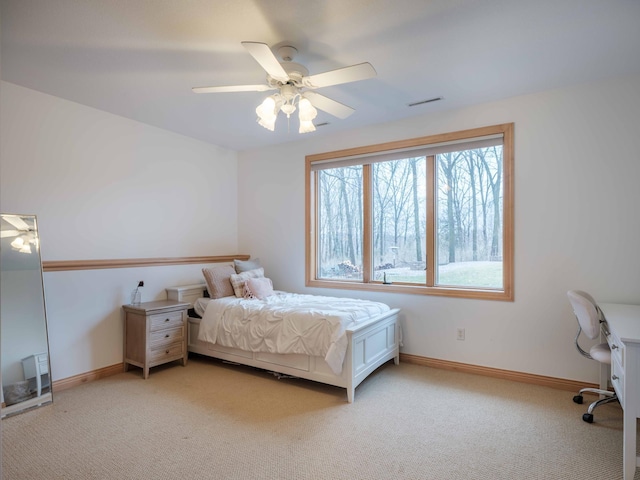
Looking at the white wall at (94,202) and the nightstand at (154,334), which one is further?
the nightstand at (154,334)

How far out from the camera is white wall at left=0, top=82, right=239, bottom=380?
3166 millimetres

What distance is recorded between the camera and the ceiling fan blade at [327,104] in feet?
8.88

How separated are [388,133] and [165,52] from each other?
2.36m

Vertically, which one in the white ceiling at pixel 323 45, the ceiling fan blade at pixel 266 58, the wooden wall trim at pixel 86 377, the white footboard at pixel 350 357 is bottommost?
the wooden wall trim at pixel 86 377

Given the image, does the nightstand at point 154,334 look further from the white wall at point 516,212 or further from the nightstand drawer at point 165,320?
the white wall at point 516,212

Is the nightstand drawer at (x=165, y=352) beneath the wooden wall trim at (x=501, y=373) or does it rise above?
above

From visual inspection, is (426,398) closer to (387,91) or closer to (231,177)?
(387,91)

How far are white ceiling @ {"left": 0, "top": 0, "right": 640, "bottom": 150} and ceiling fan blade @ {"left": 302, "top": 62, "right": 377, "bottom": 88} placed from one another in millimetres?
274

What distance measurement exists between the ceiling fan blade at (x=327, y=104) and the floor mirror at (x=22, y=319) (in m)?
2.52

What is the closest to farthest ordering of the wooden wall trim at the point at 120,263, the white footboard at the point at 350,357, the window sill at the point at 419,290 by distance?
the white footboard at the point at 350,357 → the wooden wall trim at the point at 120,263 → the window sill at the point at 419,290

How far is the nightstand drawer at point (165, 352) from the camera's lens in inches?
140

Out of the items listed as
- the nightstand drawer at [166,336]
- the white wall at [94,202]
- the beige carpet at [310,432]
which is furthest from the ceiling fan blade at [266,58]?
the nightstand drawer at [166,336]

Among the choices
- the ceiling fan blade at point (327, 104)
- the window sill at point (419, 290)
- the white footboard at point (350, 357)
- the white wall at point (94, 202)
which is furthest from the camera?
the window sill at point (419, 290)

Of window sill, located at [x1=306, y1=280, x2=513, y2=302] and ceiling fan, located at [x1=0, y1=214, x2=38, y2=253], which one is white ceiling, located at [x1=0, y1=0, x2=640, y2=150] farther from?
window sill, located at [x1=306, y1=280, x2=513, y2=302]
